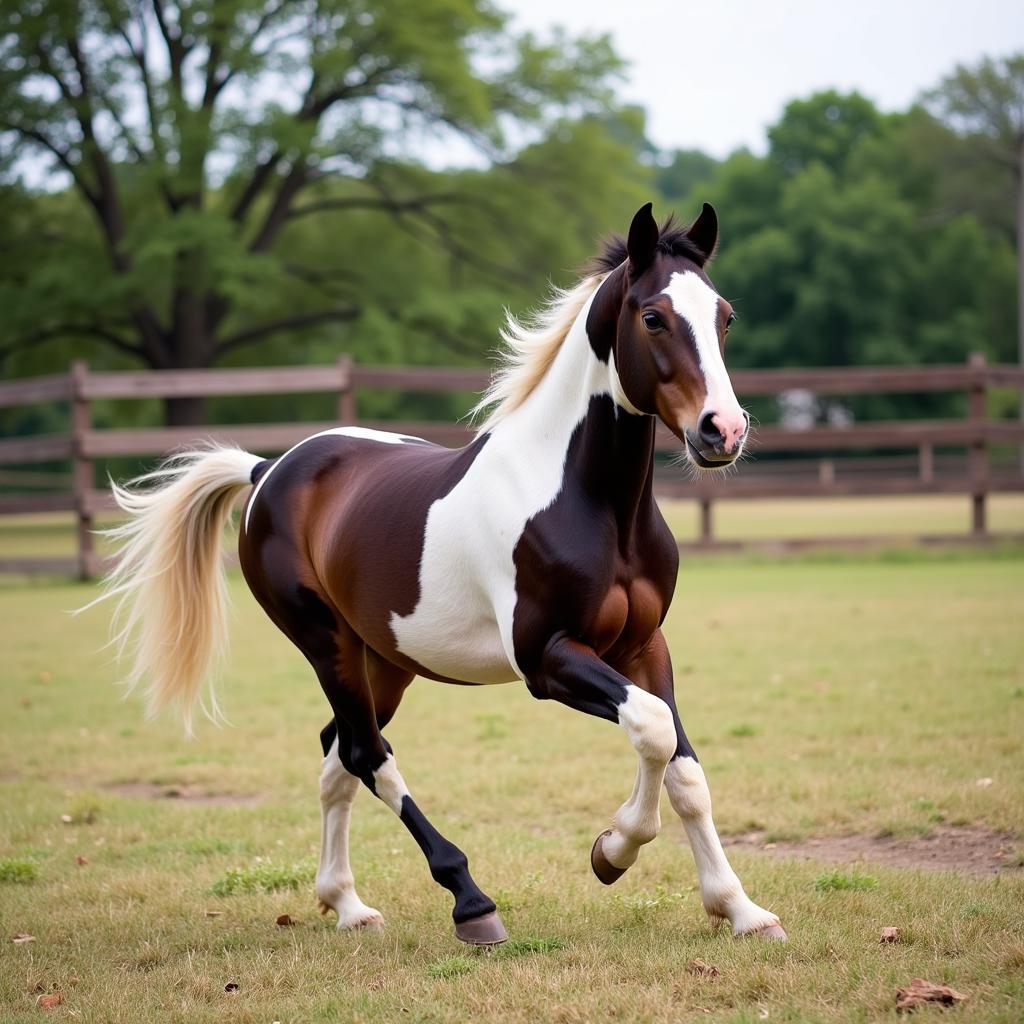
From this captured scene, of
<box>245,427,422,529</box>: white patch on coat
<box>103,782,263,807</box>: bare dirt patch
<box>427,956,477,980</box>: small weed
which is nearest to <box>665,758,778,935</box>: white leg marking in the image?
<box>427,956,477,980</box>: small weed

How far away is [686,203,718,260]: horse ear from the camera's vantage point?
12.5 ft

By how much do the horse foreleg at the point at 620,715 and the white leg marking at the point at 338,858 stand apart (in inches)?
38.5

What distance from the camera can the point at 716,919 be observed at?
3.87m

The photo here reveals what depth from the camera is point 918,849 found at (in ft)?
16.1

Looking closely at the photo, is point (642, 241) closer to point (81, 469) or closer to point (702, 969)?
point (702, 969)

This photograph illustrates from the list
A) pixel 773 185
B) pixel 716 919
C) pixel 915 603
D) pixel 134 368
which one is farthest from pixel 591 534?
pixel 773 185

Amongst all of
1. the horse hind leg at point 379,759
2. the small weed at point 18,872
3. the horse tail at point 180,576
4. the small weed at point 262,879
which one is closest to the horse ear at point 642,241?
the horse hind leg at point 379,759

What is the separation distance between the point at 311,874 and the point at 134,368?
30.9 metres

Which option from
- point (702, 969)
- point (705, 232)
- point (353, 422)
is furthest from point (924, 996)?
point (353, 422)

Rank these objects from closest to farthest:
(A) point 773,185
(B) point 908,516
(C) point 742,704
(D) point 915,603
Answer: (C) point 742,704 → (D) point 915,603 → (B) point 908,516 → (A) point 773,185

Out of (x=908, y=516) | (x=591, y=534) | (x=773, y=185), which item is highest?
(x=773, y=185)

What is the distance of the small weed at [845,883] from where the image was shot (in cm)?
423

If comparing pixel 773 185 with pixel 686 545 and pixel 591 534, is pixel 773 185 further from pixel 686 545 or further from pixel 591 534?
pixel 591 534

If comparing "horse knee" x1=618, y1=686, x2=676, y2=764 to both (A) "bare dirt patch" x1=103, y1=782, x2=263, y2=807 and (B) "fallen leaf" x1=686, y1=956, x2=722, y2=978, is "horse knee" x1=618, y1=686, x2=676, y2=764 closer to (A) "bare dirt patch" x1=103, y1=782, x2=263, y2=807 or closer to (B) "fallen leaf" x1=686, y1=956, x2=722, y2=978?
(B) "fallen leaf" x1=686, y1=956, x2=722, y2=978
